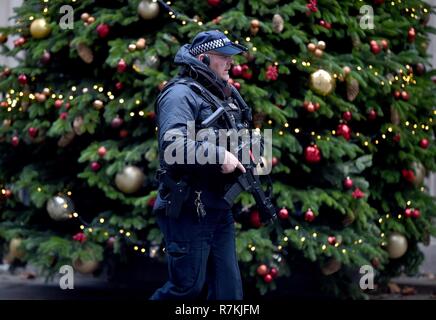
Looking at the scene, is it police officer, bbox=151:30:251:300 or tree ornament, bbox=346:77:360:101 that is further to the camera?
tree ornament, bbox=346:77:360:101

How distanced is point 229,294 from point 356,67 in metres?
3.33

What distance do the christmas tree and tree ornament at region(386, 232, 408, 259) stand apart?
0.04ft

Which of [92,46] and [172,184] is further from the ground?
[172,184]

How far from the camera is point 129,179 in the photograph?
827 centimetres

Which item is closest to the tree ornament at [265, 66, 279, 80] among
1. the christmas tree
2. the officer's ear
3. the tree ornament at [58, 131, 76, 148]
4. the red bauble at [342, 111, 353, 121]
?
the christmas tree

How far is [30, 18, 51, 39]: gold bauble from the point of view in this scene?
881 cm

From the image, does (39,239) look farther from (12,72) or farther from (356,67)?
(356,67)

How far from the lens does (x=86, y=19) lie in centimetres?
857

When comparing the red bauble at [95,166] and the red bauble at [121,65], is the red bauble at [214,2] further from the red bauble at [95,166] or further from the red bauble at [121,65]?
the red bauble at [95,166]

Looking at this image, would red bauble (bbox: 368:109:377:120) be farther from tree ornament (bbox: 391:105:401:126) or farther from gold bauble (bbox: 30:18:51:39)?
gold bauble (bbox: 30:18:51:39)

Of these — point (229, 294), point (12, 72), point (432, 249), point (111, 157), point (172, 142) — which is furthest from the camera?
point (432, 249)

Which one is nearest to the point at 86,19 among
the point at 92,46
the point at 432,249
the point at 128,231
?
the point at 92,46

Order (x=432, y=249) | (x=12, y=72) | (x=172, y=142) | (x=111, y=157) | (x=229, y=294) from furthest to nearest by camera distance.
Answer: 1. (x=432, y=249)
2. (x=12, y=72)
3. (x=111, y=157)
4. (x=229, y=294)
5. (x=172, y=142)

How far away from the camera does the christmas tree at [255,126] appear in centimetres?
827
